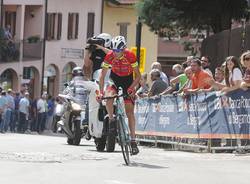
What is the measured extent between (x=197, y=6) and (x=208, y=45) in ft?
6.86

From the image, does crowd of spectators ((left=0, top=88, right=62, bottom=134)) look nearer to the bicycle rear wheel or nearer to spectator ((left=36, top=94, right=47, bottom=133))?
spectator ((left=36, top=94, right=47, bottom=133))

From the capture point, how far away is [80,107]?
60.7 feet

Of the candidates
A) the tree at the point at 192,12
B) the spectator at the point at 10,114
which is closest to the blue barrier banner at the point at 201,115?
the tree at the point at 192,12

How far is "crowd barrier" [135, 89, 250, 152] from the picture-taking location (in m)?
15.2

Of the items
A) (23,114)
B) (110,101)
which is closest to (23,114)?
(23,114)

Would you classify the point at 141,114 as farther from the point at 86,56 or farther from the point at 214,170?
the point at 214,170

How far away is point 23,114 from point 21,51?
20.6 m

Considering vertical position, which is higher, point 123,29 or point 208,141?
point 123,29

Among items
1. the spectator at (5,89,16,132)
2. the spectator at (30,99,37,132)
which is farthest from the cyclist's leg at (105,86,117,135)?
the spectator at (30,99,37,132)

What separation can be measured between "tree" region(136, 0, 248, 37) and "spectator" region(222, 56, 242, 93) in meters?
11.6

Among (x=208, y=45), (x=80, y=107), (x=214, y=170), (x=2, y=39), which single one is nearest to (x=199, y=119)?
(x=80, y=107)

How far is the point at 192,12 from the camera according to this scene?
27.5 metres

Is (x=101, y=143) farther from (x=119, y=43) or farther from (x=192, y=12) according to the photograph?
(x=192, y=12)

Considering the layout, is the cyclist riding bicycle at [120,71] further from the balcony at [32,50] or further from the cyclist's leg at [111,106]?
the balcony at [32,50]
